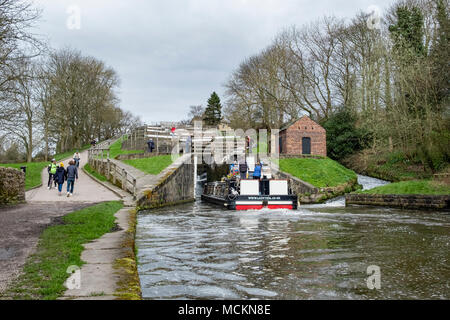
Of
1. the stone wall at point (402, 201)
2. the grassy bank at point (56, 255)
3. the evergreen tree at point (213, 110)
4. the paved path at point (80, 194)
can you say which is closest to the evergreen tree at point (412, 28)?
the stone wall at point (402, 201)

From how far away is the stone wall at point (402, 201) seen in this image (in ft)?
61.3

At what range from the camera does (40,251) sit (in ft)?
22.1

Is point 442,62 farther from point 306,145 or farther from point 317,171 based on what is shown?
point 306,145

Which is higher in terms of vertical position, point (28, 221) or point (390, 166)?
point (390, 166)

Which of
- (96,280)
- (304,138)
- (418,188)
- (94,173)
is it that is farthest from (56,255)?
(304,138)

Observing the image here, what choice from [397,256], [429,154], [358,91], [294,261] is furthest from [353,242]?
[358,91]

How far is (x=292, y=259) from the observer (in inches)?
311

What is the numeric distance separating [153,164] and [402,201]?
667 inches

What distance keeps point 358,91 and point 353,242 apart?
86.0 ft

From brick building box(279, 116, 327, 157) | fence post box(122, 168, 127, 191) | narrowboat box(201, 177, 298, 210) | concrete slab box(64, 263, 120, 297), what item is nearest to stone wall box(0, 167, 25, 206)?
fence post box(122, 168, 127, 191)

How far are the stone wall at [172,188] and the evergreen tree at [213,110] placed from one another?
46960 millimetres

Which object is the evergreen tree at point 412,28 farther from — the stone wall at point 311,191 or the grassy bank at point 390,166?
the stone wall at point 311,191
